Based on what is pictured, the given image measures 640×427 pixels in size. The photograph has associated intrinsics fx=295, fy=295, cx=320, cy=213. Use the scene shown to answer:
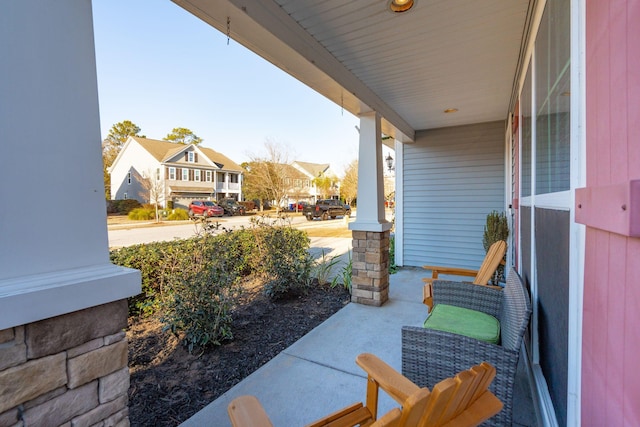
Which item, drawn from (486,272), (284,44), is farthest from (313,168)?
(284,44)

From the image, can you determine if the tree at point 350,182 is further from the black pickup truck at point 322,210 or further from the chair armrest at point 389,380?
the chair armrest at point 389,380

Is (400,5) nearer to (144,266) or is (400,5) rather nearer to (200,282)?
(200,282)

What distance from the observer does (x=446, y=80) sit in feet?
11.0

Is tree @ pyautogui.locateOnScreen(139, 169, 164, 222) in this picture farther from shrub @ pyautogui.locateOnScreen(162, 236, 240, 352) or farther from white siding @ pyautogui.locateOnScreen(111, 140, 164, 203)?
shrub @ pyautogui.locateOnScreen(162, 236, 240, 352)

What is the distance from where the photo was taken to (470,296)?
2.57 m

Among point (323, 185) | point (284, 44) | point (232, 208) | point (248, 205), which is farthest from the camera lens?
point (323, 185)

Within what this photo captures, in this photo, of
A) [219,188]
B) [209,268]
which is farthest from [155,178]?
[209,268]

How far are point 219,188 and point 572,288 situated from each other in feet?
95.8

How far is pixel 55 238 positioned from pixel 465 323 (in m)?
2.42

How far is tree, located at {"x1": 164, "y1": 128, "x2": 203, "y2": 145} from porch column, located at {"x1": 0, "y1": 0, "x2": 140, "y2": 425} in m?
35.3

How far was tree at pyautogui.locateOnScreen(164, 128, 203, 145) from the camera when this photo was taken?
3347 centimetres

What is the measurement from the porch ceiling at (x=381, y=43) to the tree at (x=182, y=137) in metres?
33.9

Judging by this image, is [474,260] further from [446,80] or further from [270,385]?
[270,385]

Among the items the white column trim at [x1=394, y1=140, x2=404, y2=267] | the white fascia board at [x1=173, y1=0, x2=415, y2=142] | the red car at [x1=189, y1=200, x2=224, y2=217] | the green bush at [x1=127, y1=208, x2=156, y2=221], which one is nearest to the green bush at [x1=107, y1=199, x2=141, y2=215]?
the green bush at [x1=127, y1=208, x2=156, y2=221]
